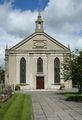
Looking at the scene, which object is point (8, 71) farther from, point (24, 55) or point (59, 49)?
point (59, 49)

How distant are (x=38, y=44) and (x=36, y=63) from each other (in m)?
4.39

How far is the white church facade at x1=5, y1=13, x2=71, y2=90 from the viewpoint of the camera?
3127 inches

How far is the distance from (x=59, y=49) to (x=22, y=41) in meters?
8.56

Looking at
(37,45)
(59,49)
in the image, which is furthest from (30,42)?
(59,49)

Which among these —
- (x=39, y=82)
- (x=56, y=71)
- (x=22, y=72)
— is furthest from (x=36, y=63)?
(x=56, y=71)

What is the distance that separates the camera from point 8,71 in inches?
3140

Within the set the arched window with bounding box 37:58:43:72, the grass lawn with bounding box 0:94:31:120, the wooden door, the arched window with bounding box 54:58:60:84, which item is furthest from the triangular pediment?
the grass lawn with bounding box 0:94:31:120

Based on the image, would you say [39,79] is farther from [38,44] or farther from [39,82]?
[38,44]

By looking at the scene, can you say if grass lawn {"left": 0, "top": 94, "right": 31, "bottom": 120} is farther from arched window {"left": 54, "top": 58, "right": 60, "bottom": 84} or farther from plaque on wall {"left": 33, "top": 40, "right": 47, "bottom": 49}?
plaque on wall {"left": 33, "top": 40, "right": 47, "bottom": 49}

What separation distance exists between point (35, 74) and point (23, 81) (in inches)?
123

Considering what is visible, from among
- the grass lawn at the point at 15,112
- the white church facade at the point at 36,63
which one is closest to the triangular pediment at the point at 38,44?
the white church facade at the point at 36,63

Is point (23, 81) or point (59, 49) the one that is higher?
point (59, 49)

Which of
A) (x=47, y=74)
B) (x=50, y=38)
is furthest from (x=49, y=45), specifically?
(x=47, y=74)

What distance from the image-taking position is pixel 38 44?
266 ft
